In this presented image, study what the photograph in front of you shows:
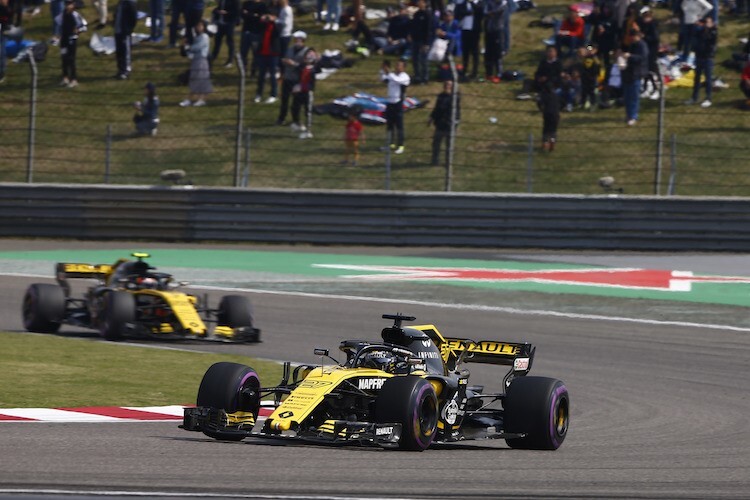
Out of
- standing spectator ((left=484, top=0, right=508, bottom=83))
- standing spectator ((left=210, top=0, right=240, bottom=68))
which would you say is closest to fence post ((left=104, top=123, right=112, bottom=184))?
standing spectator ((left=210, top=0, right=240, bottom=68))

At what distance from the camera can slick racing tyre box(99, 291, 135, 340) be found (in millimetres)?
14211

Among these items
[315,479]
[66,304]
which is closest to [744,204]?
[66,304]

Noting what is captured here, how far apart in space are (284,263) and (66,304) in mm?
6617

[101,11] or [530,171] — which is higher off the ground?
[101,11]

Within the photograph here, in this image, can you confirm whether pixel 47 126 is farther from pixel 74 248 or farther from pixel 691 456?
pixel 691 456

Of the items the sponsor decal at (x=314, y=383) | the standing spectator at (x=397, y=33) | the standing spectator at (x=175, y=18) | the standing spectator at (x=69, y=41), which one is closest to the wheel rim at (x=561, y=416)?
the sponsor decal at (x=314, y=383)

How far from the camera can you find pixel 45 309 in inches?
584

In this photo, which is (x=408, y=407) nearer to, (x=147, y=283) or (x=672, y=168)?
(x=147, y=283)

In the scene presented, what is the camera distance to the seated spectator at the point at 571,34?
27.8m

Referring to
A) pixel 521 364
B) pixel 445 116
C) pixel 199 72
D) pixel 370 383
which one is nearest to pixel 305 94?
pixel 199 72

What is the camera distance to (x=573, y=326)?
643 inches

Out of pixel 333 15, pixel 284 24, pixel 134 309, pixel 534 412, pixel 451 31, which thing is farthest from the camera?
pixel 333 15

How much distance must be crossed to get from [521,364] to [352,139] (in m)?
15.0

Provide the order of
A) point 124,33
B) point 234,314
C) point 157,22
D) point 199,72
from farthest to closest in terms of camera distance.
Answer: point 157,22
point 124,33
point 199,72
point 234,314
